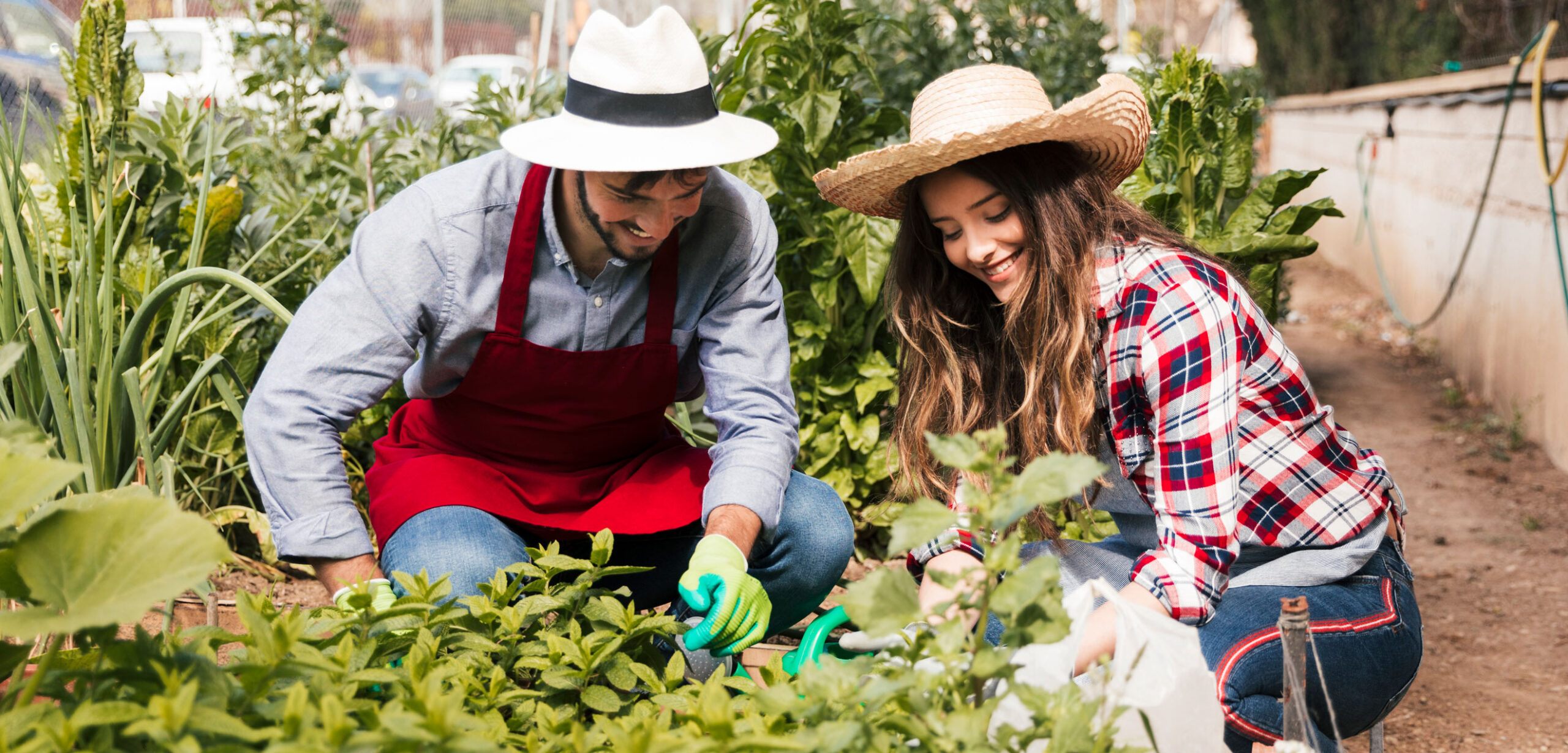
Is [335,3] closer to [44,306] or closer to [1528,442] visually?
[44,306]

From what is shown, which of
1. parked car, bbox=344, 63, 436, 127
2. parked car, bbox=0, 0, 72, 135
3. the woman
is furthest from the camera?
parked car, bbox=344, 63, 436, 127

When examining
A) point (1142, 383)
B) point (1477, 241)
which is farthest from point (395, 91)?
point (1142, 383)

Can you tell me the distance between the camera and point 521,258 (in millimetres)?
1762

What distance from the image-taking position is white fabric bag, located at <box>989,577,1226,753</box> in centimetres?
116

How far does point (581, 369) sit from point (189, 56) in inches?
190

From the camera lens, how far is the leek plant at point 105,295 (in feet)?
5.84

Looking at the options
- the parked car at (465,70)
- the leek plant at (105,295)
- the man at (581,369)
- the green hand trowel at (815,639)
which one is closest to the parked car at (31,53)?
the leek plant at (105,295)

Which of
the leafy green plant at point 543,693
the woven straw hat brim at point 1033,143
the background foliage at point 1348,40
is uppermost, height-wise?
the background foliage at point 1348,40

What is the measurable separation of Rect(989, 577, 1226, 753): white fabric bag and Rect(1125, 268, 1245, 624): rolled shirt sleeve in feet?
0.83

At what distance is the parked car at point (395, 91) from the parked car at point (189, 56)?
68 cm

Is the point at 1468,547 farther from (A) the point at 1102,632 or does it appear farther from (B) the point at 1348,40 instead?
(B) the point at 1348,40

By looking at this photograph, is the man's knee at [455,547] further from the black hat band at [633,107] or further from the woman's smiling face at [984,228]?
the woman's smiling face at [984,228]

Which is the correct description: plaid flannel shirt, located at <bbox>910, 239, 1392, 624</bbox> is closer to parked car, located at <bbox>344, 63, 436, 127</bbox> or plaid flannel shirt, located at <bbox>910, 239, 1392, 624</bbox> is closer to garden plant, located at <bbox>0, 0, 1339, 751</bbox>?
garden plant, located at <bbox>0, 0, 1339, 751</bbox>

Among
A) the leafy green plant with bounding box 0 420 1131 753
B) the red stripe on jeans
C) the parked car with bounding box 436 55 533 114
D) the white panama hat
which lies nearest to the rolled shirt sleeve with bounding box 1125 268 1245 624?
the red stripe on jeans
